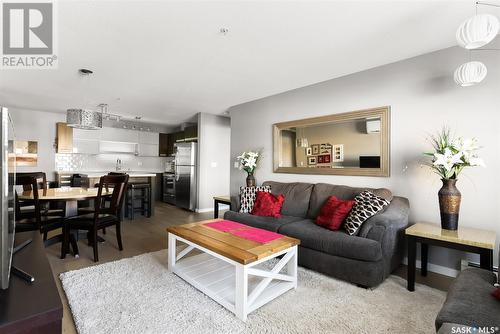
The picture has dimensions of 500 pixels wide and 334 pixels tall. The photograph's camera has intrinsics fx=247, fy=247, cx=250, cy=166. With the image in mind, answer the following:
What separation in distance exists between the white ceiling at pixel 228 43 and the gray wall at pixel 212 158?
1.78 metres

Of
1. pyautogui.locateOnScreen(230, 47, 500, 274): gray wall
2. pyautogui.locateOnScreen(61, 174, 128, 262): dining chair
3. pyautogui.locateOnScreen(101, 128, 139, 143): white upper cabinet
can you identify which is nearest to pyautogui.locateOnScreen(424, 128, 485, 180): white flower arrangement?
pyautogui.locateOnScreen(230, 47, 500, 274): gray wall

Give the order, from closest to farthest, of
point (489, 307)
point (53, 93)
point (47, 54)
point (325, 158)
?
point (489, 307) < point (47, 54) < point (325, 158) < point (53, 93)

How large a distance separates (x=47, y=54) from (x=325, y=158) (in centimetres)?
371

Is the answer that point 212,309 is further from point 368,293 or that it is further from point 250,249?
point 368,293

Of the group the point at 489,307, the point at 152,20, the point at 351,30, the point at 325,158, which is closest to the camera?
the point at 489,307

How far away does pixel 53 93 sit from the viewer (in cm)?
430

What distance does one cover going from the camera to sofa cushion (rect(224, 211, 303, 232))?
9.80 feet

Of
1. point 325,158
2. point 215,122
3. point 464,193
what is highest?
point 215,122

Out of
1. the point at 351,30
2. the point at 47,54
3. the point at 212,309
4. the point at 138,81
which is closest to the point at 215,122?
the point at 138,81

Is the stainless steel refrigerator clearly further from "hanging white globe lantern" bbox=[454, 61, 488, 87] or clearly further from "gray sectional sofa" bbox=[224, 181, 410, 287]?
"hanging white globe lantern" bbox=[454, 61, 488, 87]

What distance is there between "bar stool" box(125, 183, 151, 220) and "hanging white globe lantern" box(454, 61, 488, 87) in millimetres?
5323

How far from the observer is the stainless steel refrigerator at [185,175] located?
19.8 feet

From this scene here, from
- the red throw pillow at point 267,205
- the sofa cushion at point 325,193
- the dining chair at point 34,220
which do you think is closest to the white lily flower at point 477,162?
the sofa cushion at point 325,193

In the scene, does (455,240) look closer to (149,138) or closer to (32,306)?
(32,306)
